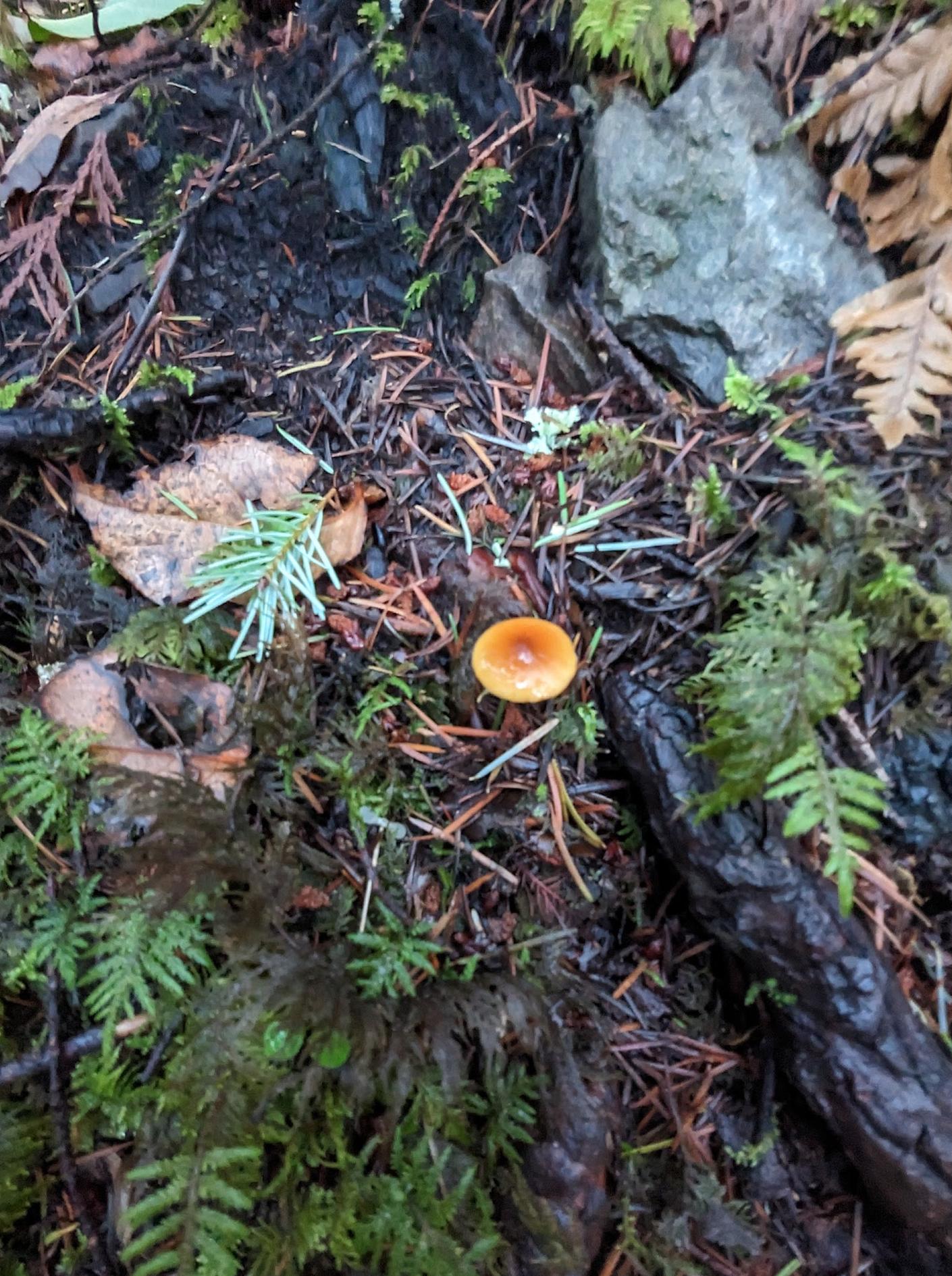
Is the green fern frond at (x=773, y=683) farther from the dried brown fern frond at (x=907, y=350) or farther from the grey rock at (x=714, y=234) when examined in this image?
the grey rock at (x=714, y=234)

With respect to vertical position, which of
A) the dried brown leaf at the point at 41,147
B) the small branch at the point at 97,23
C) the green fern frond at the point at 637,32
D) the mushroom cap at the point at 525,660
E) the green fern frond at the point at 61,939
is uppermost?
the green fern frond at the point at 637,32

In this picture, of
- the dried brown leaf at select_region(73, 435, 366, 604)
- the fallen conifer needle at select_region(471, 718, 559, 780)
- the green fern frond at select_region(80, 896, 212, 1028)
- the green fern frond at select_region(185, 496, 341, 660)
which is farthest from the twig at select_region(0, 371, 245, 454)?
the fallen conifer needle at select_region(471, 718, 559, 780)

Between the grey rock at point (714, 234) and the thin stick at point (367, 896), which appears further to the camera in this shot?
the grey rock at point (714, 234)

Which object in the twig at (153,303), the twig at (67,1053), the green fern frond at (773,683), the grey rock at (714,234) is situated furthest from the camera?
the twig at (153,303)

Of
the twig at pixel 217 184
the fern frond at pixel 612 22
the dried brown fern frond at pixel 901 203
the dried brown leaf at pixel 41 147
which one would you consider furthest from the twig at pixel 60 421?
the dried brown fern frond at pixel 901 203

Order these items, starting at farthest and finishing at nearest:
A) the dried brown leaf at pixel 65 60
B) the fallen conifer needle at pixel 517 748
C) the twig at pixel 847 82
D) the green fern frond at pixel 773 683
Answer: the dried brown leaf at pixel 65 60 < the fallen conifer needle at pixel 517 748 < the twig at pixel 847 82 < the green fern frond at pixel 773 683

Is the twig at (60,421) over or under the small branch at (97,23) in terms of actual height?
under

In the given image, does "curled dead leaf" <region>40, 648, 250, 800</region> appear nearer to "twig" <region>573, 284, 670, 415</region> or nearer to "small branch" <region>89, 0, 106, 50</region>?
"twig" <region>573, 284, 670, 415</region>
